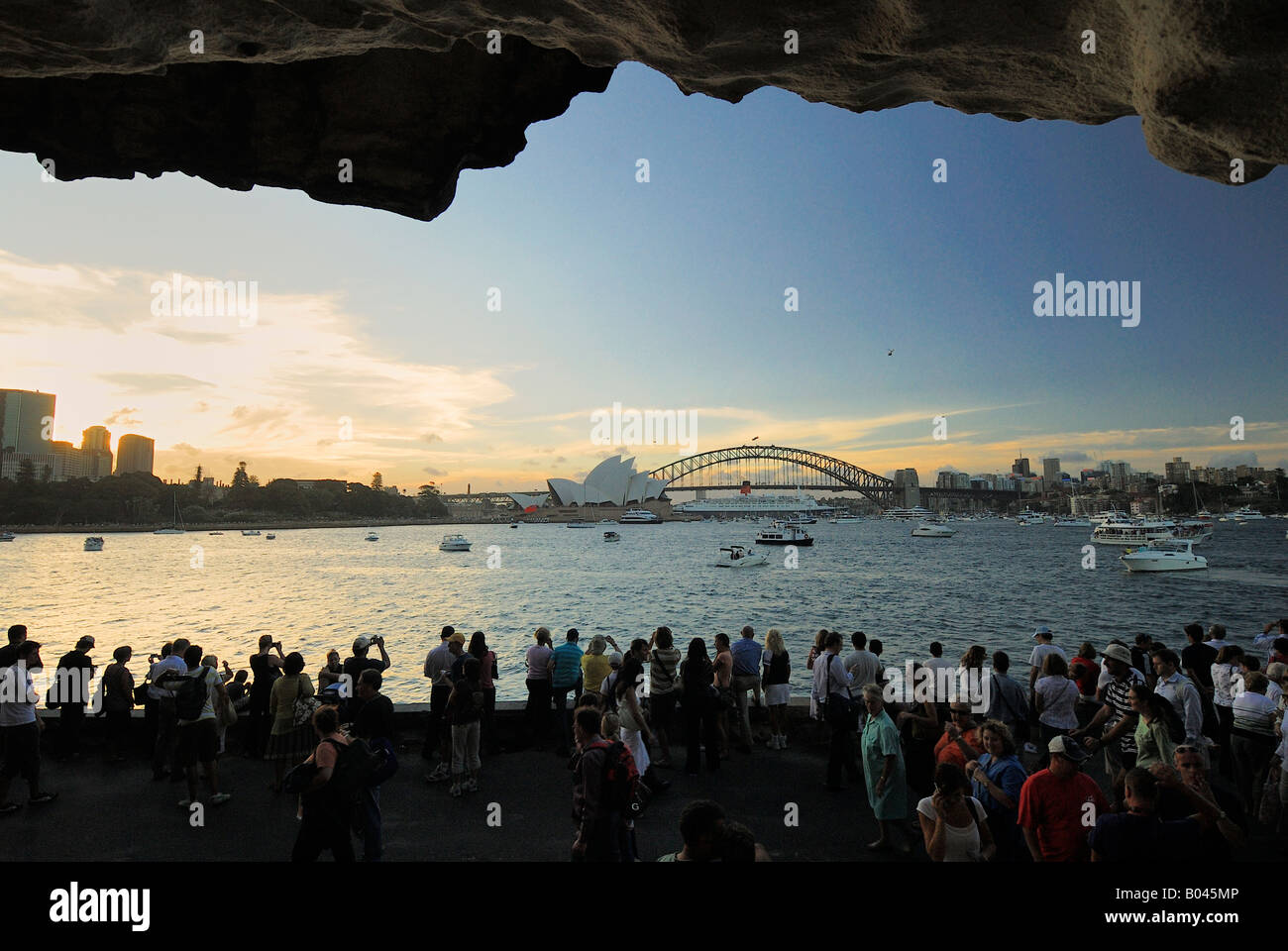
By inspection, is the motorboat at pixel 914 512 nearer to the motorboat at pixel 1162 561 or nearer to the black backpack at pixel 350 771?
the motorboat at pixel 1162 561

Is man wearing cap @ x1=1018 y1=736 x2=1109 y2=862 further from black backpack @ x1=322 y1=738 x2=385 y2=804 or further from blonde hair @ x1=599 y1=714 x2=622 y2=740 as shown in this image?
black backpack @ x1=322 y1=738 x2=385 y2=804

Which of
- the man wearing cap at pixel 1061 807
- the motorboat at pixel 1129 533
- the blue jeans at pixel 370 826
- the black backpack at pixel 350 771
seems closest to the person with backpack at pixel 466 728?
the blue jeans at pixel 370 826

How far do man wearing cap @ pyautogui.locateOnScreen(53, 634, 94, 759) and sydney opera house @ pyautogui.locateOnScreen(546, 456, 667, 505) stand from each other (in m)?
104

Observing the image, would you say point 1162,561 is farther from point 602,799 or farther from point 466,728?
point 602,799

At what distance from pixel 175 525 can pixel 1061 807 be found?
12973 cm

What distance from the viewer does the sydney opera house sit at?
10950cm

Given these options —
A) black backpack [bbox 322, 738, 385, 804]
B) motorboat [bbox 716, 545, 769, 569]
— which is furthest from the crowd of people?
motorboat [bbox 716, 545, 769, 569]

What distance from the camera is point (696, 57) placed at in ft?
7.87

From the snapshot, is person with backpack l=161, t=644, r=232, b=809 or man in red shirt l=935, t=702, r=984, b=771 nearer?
man in red shirt l=935, t=702, r=984, b=771

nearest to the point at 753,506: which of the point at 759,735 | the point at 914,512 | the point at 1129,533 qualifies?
the point at 914,512

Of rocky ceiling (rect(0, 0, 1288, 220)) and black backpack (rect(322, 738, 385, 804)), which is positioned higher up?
rocky ceiling (rect(0, 0, 1288, 220))

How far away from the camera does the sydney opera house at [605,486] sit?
110 m

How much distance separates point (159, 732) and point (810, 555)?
5724 cm
